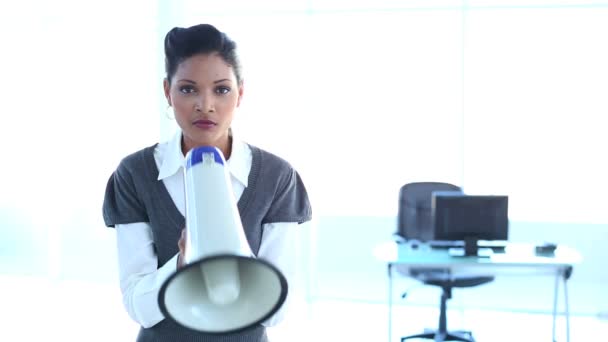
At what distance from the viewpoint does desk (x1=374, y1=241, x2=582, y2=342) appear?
11.1 feet

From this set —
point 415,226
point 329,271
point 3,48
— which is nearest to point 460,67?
point 415,226

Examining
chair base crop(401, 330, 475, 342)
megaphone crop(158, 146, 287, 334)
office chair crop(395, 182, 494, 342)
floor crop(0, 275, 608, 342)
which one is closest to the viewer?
megaphone crop(158, 146, 287, 334)

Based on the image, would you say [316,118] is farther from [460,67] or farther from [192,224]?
[192,224]

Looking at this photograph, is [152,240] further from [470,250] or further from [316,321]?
[316,321]

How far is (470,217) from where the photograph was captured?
3.38m

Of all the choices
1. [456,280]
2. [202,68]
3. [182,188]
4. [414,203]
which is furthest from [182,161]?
[414,203]

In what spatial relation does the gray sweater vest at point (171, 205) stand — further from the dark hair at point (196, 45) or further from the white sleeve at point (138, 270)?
the dark hair at point (196, 45)

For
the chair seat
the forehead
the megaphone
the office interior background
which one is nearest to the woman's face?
the forehead

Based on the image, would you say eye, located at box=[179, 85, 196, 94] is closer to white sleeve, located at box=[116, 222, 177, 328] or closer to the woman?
the woman

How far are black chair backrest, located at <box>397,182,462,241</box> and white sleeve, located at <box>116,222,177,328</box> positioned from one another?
3.02 m

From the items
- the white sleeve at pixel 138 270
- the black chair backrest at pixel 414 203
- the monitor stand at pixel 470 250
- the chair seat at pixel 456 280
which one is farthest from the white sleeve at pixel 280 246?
the black chair backrest at pixel 414 203

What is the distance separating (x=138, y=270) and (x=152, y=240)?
56 mm

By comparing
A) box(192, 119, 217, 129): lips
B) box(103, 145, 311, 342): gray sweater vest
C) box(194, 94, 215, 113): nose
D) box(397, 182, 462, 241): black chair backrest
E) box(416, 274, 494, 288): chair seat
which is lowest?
box(416, 274, 494, 288): chair seat

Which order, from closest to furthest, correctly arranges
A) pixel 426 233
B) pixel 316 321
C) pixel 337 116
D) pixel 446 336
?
1. pixel 426 233
2. pixel 446 336
3. pixel 316 321
4. pixel 337 116
